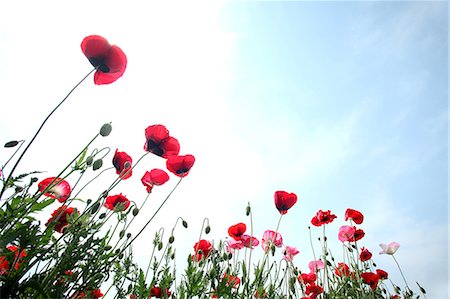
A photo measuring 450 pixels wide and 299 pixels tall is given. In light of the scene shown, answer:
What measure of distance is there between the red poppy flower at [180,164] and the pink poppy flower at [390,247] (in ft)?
11.8

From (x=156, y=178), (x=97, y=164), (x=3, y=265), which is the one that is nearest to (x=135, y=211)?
(x=156, y=178)

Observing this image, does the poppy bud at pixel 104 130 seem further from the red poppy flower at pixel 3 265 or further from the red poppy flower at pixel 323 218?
the red poppy flower at pixel 323 218

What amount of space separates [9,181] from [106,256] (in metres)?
0.74

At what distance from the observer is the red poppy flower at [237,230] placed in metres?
3.68

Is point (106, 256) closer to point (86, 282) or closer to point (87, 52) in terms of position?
point (86, 282)

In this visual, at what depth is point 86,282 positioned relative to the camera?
2043mm

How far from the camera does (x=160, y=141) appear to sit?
264 centimetres

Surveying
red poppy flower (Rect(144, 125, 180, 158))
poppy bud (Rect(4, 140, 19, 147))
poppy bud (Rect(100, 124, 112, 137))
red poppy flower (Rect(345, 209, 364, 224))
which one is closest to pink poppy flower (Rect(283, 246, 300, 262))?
red poppy flower (Rect(345, 209, 364, 224))

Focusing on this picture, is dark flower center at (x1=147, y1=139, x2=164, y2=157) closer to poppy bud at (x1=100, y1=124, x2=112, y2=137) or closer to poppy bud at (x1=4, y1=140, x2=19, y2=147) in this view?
poppy bud at (x1=100, y1=124, x2=112, y2=137)

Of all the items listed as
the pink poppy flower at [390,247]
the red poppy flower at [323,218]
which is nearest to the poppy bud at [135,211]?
the red poppy flower at [323,218]

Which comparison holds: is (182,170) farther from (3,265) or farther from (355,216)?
(355,216)

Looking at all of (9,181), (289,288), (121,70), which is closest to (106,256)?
(9,181)

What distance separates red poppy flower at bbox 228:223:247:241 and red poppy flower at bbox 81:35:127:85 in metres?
2.10

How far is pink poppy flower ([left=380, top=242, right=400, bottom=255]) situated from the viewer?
16.2 feet
